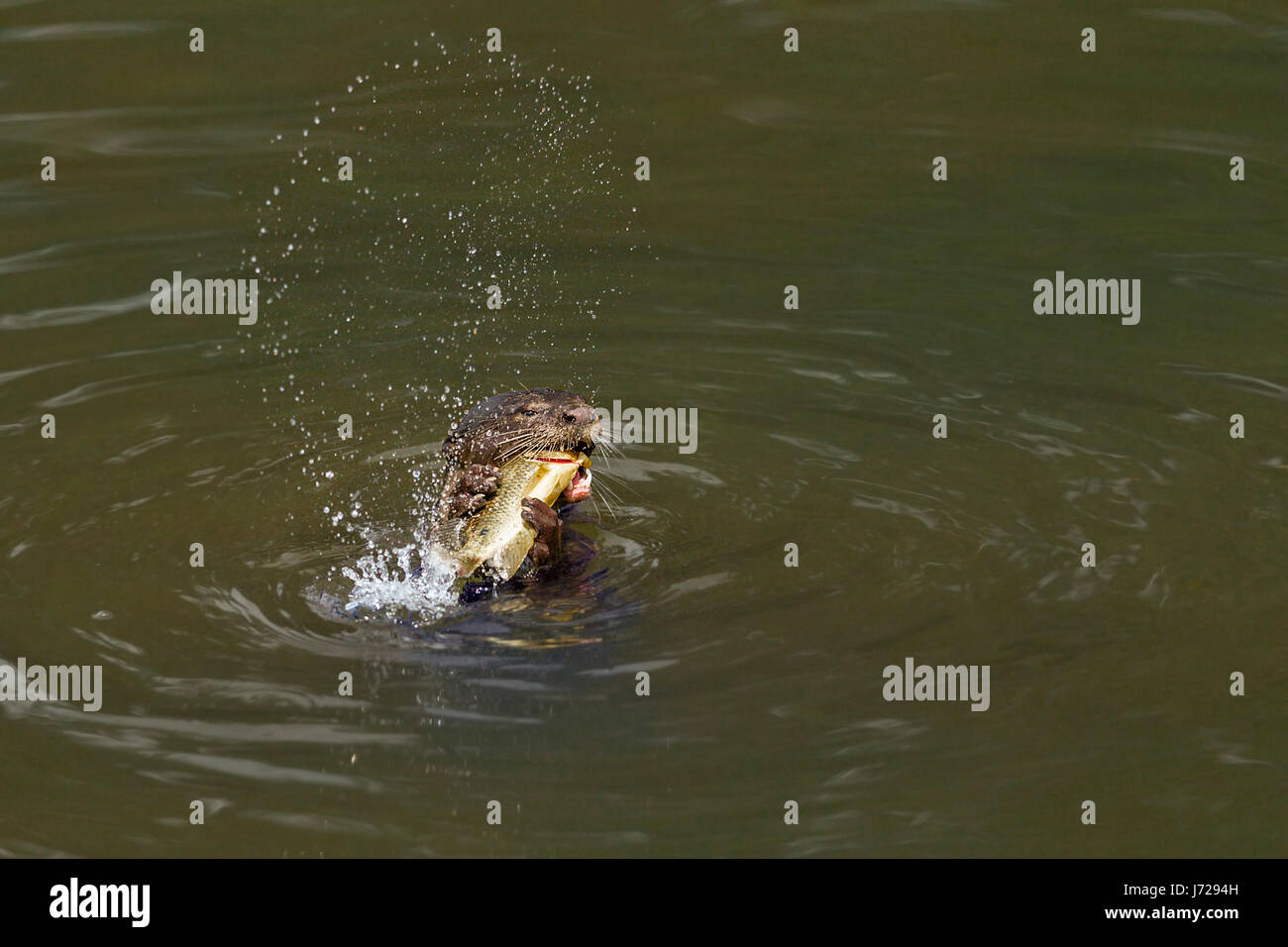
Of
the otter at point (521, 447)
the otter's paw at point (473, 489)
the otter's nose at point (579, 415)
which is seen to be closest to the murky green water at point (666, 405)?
the otter at point (521, 447)

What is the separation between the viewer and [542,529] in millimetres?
9922

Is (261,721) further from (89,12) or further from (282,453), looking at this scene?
(89,12)

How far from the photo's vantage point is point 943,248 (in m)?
15.1

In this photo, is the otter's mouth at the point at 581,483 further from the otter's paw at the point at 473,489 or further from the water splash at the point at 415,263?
the water splash at the point at 415,263

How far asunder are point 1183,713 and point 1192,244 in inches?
271

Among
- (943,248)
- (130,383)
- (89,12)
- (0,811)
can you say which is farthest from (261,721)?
(89,12)

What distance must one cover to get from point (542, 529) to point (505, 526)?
0.22 meters

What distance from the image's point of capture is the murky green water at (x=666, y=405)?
28.0 ft
